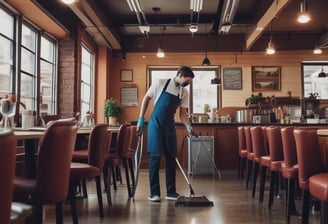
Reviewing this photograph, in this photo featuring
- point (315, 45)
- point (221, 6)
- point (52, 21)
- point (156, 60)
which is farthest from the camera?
point (156, 60)

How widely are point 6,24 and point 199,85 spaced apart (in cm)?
624

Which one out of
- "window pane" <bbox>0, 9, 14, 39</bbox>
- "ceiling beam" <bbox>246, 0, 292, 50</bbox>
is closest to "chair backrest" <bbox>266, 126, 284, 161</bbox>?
"ceiling beam" <bbox>246, 0, 292, 50</bbox>

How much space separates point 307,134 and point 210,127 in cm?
467

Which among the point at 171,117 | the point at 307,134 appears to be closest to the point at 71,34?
the point at 171,117

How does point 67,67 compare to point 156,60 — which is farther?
point 156,60

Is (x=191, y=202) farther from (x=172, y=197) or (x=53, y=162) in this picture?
(x=53, y=162)

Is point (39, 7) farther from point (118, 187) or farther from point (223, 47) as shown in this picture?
point (223, 47)

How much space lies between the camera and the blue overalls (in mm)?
4200

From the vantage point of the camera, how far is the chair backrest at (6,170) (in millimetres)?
861

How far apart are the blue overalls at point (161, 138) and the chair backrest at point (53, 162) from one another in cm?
230

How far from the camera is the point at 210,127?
283 inches

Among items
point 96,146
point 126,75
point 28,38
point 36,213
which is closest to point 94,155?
point 96,146

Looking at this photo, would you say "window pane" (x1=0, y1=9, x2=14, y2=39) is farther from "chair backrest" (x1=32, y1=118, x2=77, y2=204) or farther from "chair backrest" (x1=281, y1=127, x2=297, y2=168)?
"chair backrest" (x1=281, y1=127, x2=297, y2=168)

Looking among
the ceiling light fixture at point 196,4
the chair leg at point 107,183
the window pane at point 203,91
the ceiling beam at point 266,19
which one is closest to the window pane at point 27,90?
the chair leg at point 107,183
